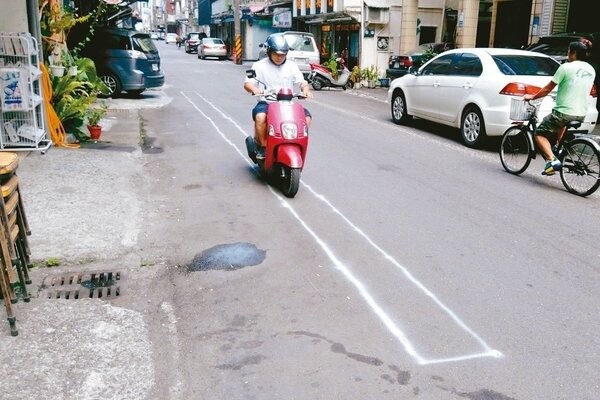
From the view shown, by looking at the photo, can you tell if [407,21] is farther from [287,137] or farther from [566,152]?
[287,137]

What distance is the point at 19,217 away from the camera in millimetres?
4613

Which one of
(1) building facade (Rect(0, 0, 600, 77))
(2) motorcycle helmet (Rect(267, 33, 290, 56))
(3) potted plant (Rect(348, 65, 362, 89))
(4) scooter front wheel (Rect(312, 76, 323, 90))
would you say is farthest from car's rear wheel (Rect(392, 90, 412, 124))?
(3) potted plant (Rect(348, 65, 362, 89))

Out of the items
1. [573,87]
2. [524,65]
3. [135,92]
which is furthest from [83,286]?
[135,92]

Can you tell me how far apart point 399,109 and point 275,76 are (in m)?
6.47

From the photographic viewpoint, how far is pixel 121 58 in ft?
53.9

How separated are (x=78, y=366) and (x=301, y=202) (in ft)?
12.7

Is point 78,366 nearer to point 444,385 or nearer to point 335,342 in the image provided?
point 335,342

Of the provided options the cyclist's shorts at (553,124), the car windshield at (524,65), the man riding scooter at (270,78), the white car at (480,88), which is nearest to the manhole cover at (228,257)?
the man riding scooter at (270,78)

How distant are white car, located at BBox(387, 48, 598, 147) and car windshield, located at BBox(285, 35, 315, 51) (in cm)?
1129

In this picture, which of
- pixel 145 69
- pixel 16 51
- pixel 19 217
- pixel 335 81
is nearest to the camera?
pixel 19 217

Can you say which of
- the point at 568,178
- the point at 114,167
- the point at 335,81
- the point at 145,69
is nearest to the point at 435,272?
the point at 568,178

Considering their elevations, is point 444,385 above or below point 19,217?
below

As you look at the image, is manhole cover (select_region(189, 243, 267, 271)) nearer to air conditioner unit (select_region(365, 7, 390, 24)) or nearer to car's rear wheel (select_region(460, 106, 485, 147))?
car's rear wheel (select_region(460, 106, 485, 147))

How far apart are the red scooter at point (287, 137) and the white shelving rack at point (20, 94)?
3934 millimetres
